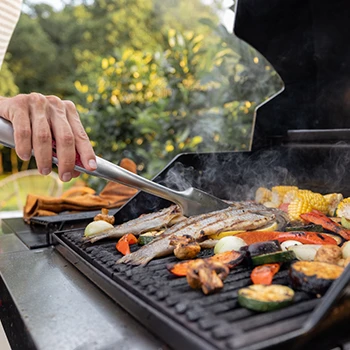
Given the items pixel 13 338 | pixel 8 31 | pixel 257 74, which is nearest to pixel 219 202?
pixel 13 338

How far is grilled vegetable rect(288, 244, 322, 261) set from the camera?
1376mm

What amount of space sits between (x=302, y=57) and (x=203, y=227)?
56.5 inches

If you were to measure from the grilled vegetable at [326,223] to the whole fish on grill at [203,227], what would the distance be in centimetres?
17

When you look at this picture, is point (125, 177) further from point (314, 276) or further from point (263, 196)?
point (263, 196)

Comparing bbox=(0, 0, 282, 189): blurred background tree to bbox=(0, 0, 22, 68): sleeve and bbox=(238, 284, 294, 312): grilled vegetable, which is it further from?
bbox=(238, 284, 294, 312): grilled vegetable

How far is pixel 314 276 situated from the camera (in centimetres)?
109

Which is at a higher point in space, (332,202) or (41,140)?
(41,140)

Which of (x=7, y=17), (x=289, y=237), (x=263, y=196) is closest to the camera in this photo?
(x=289, y=237)

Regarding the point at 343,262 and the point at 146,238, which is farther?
the point at 146,238

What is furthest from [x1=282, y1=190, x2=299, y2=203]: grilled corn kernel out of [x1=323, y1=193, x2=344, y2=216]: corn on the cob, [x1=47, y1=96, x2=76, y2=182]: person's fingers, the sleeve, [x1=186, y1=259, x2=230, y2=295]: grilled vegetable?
the sleeve

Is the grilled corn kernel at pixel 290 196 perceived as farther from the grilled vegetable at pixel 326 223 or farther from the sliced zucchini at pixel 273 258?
the sliced zucchini at pixel 273 258

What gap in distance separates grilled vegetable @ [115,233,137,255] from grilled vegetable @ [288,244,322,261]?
2.00 feet

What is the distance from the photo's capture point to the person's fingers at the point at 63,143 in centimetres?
142

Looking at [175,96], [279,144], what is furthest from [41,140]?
[175,96]
